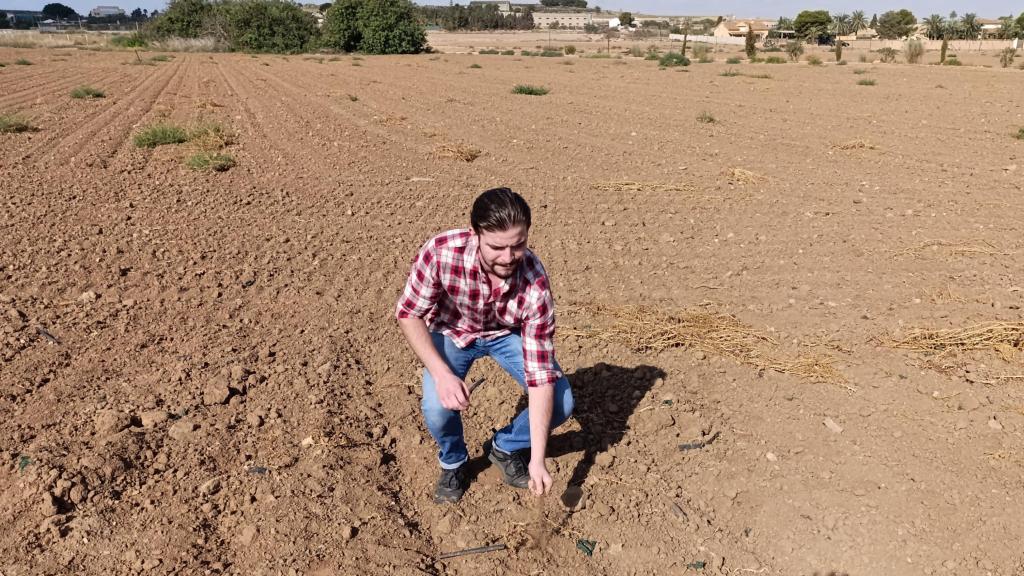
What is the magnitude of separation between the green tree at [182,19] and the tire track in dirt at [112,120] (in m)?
38.3

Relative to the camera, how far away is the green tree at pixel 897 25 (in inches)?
3081

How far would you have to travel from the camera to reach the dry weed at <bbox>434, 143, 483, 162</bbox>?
32.0ft

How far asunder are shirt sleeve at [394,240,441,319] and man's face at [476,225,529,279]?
20 cm

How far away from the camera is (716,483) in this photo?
347 cm

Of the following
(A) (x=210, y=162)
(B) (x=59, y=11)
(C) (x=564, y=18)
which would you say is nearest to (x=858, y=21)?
(C) (x=564, y=18)

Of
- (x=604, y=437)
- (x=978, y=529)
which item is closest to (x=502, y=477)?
(x=604, y=437)

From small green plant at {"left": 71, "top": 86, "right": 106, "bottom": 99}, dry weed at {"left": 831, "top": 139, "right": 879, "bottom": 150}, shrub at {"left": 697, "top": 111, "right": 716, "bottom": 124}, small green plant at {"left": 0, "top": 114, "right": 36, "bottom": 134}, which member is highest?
small green plant at {"left": 71, "top": 86, "right": 106, "bottom": 99}

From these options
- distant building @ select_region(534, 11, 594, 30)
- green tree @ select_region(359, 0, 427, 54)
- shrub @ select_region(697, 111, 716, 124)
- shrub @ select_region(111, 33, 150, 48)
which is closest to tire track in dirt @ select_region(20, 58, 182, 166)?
shrub @ select_region(697, 111, 716, 124)

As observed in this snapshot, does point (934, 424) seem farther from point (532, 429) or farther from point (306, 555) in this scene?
point (306, 555)

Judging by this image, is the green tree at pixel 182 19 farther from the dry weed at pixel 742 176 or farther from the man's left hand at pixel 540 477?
the man's left hand at pixel 540 477

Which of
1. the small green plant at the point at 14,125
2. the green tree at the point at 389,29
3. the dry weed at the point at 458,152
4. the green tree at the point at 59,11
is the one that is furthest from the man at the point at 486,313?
the green tree at the point at 59,11

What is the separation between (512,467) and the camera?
3389mm

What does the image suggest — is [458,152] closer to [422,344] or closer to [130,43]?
[422,344]

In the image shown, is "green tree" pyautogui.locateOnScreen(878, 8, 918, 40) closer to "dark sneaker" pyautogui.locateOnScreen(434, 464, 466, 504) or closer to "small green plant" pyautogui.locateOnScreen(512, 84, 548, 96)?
"small green plant" pyautogui.locateOnScreen(512, 84, 548, 96)
